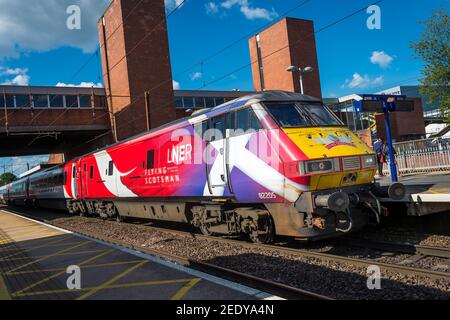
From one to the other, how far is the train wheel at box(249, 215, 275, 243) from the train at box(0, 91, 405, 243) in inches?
0.8

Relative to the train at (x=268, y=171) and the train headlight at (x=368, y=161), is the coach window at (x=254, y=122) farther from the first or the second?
the train headlight at (x=368, y=161)

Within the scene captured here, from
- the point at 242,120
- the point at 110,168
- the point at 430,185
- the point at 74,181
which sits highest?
the point at 242,120

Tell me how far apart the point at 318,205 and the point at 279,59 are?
3666 cm

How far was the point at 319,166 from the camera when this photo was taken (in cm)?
700

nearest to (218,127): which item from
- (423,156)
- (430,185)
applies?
(430,185)

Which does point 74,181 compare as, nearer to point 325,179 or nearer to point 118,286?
point 118,286

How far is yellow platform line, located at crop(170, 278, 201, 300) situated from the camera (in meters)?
5.20

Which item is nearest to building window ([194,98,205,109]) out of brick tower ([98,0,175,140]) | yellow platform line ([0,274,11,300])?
brick tower ([98,0,175,140])

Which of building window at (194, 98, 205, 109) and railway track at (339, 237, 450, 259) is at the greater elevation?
building window at (194, 98, 205, 109)

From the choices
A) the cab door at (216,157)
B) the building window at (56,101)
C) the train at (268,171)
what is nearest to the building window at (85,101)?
the building window at (56,101)

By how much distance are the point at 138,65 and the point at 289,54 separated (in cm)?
1656

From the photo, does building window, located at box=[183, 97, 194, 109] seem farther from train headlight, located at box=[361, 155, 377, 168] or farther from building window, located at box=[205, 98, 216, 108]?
train headlight, located at box=[361, 155, 377, 168]

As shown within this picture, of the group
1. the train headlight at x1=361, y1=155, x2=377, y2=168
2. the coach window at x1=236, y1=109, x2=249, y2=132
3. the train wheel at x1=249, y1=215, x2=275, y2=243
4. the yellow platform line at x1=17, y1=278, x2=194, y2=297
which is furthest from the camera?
the coach window at x1=236, y1=109, x2=249, y2=132

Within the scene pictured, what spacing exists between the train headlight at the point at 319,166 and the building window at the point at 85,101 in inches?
1140
